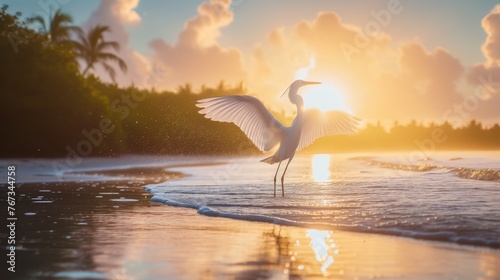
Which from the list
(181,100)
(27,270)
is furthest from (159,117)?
(27,270)

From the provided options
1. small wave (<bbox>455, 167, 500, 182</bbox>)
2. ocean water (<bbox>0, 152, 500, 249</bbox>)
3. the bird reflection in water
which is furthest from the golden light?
the bird reflection in water

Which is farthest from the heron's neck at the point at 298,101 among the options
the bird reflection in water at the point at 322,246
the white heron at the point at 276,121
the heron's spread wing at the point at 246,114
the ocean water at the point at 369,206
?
the bird reflection in water at the point at 322,246

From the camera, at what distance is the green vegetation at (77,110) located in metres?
31.2

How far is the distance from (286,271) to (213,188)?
995 cm

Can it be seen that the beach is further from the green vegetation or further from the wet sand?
the green vegetation

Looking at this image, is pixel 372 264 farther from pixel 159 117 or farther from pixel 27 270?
pixel 159 117

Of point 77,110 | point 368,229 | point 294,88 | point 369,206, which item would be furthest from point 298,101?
point 77,110

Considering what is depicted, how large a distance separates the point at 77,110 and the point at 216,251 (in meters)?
27.7

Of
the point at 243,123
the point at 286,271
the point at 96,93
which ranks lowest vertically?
the point at 286,271

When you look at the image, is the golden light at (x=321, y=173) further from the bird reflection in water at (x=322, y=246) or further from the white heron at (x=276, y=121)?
the bird reflection in water at (x=322, y=246)

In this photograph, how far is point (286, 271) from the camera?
614 centimetres

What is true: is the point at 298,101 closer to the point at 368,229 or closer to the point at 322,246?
the point at 368,229

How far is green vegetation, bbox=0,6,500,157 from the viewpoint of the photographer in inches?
1227

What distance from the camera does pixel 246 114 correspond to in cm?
1348
